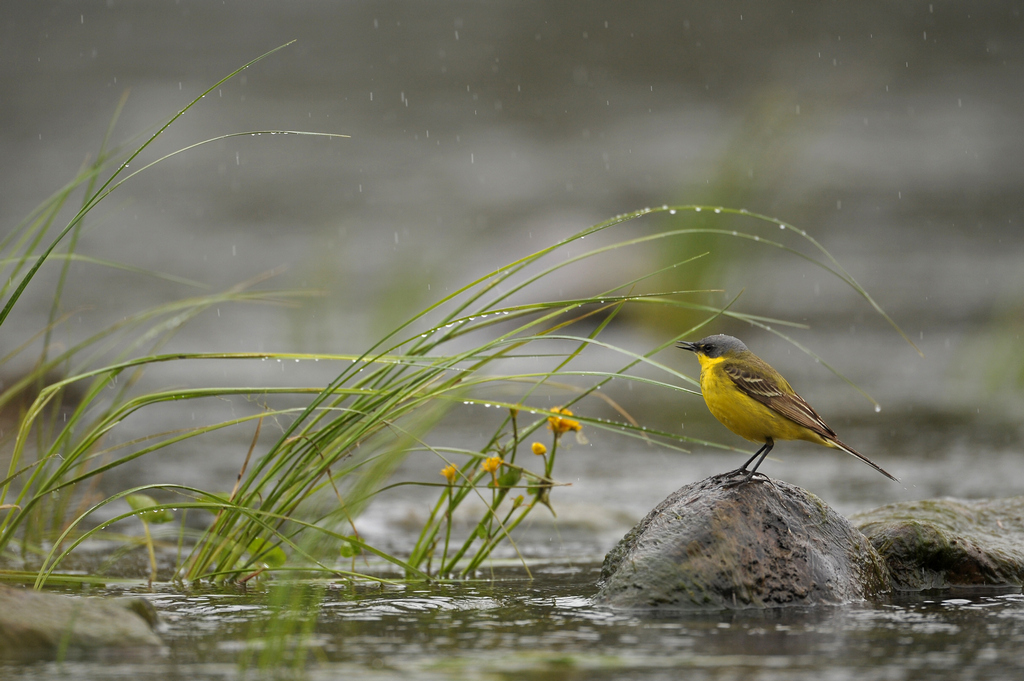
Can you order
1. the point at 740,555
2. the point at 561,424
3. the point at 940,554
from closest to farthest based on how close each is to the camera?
the point at 740,555 → the point at 561,424 → the point at 940,554

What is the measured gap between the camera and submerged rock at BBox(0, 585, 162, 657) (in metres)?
2.38

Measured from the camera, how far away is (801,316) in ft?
35.9

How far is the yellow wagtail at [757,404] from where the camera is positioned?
9.91ft

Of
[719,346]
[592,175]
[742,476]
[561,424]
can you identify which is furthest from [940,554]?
[592,175]

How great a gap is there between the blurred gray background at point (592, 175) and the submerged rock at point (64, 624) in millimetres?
1475

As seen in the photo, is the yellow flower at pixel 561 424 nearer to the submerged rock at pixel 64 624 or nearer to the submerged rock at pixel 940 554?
the submerged rock at pixel 940 554

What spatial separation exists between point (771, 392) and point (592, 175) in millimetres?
14172

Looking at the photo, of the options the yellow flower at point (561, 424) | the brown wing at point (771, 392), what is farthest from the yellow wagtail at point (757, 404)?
the yellow flower at point (561, 424)

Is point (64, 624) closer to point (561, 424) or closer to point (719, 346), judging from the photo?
point (561, 424)

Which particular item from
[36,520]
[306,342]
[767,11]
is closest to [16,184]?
[306,342]

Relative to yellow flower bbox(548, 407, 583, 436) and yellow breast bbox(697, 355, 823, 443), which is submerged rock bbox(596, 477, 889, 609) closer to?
yellow breast bbox(697, 355, 823, 443)

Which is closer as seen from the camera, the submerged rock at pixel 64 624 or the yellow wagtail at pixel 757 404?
the submerged rock at pixel 64 624

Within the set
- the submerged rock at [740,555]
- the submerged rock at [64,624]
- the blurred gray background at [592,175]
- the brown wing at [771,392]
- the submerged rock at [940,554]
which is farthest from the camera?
the blurred gray background at [592,175]

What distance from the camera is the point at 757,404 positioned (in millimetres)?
3020
